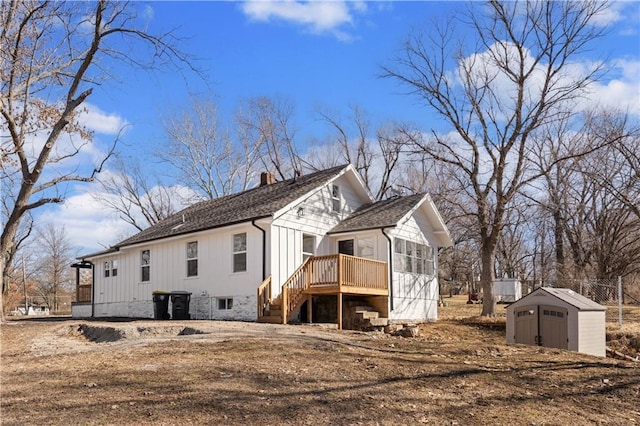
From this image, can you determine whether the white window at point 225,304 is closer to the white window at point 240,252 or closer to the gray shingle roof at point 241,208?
the white window at point 240,252

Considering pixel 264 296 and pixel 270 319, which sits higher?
pixel 264 296

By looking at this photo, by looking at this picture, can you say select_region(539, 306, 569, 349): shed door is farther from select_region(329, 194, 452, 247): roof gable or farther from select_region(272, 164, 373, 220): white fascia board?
select_region(272, 164, 373, 220): white fascia board

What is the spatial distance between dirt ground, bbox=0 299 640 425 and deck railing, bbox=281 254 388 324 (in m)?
5.68

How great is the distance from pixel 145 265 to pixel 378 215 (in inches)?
374

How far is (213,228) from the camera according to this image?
19.1 metres

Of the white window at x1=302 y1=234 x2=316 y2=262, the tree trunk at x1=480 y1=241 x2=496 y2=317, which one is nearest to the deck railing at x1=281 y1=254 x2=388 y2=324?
the white window at x1=302 y1=234 x2=316 y2=262

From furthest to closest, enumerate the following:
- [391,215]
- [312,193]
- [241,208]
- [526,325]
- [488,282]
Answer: [488,282] → [241,208] → [391,215] → [312,193] → [526,325]

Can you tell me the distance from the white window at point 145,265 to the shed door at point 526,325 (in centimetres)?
1370

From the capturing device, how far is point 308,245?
20031 mm

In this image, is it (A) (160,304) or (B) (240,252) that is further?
(A) (160,304)

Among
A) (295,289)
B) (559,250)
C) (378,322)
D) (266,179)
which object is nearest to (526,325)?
(378,322)

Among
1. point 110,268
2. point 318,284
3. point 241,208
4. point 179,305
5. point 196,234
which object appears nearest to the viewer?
point 318,284

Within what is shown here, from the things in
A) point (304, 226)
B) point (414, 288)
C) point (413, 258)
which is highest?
point (304, 226)

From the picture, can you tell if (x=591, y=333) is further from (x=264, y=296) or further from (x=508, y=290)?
(x=508, y=290)
